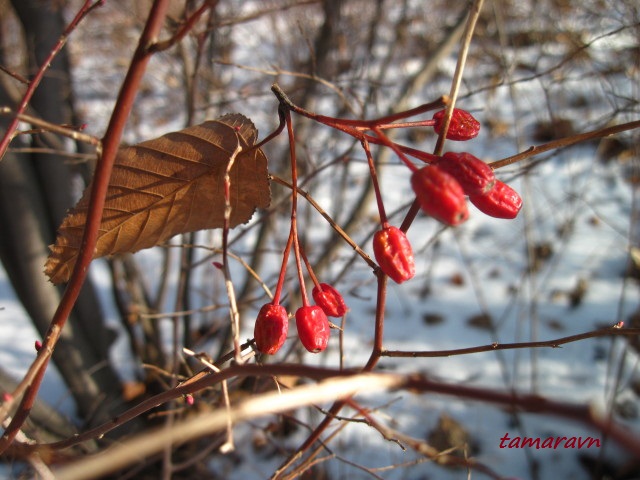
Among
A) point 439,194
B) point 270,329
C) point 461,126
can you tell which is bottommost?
point 270,329

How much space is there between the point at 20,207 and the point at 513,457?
199 cm

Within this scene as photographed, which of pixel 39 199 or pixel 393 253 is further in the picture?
pixel 39 199

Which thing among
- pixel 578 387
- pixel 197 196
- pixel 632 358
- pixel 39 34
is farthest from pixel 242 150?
pixel 632 358

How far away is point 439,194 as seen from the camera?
414mm

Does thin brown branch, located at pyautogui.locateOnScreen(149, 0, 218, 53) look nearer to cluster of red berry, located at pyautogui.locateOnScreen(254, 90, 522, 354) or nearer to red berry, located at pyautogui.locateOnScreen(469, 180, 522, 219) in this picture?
cluster of red berry, located at pyautogui.locateOnScreen(254, 90, 522, 354)

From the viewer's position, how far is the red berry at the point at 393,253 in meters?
0.49

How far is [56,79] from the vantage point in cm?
158

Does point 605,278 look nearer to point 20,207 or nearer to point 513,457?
point 513,457

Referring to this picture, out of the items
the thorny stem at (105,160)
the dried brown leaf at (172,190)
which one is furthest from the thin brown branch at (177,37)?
the dried brown leaf at (172,190)

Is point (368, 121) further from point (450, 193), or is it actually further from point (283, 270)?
point (283, 270)

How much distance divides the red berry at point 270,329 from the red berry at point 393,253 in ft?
0.44

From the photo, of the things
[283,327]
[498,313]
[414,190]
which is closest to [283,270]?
[283,327]

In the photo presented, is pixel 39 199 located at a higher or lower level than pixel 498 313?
higher

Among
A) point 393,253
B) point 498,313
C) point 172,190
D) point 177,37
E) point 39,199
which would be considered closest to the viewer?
point 177,37
